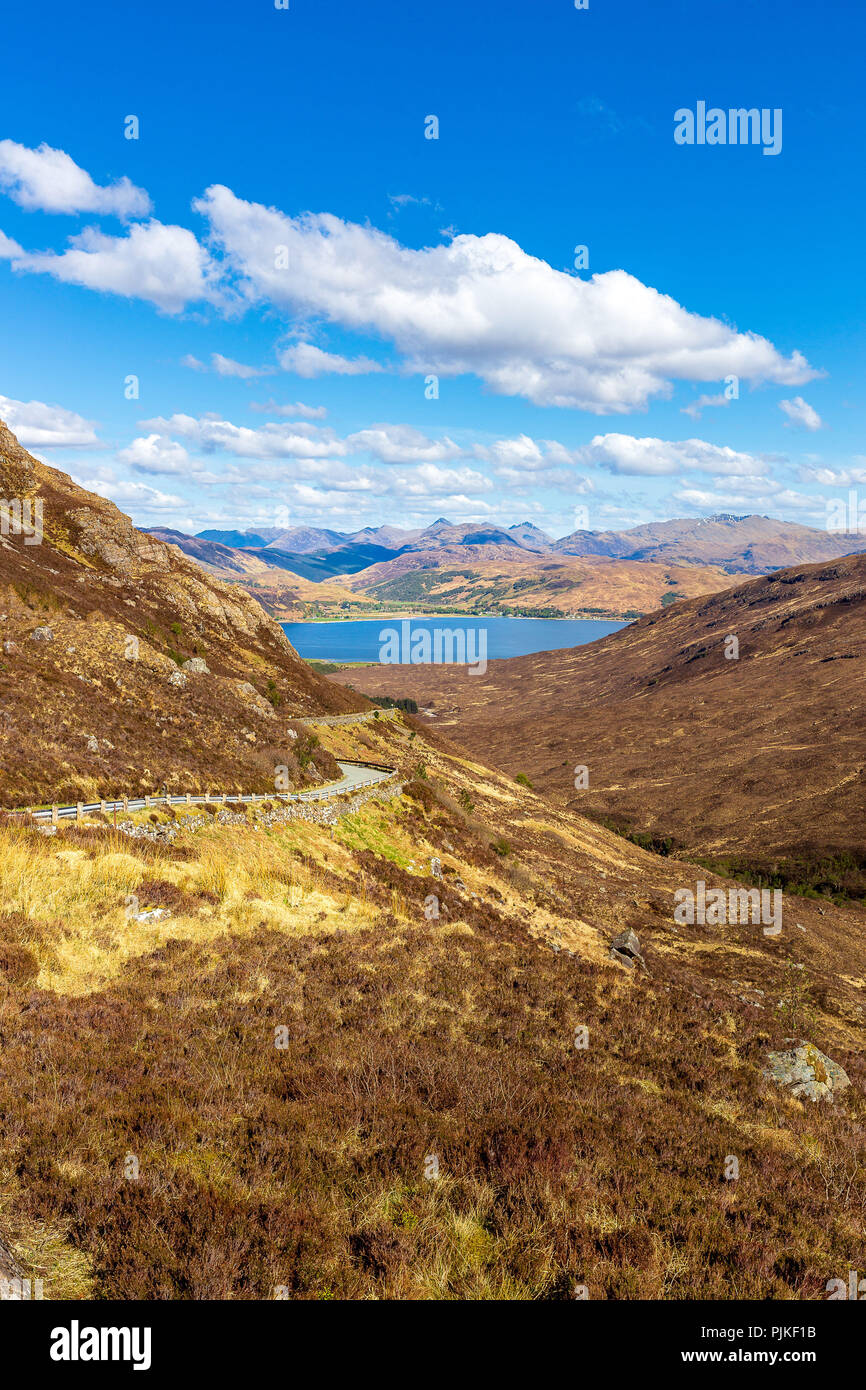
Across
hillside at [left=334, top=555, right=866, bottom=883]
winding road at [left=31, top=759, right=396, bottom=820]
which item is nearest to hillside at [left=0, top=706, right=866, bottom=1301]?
winding road at [left=31, top=759, right=396, bottom=820]

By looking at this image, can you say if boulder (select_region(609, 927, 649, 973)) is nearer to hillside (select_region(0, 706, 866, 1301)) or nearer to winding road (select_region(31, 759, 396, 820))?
hillside (select_region(0, 706, 866, 1301))

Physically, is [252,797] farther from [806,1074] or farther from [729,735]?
[729,735]

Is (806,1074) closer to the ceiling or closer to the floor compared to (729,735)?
closer to the floor

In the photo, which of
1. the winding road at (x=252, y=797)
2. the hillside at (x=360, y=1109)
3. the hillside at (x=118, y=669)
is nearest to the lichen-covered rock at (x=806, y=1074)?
the hillside at (x=360, y=1109)

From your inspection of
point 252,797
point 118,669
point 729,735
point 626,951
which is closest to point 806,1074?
point 626,951
